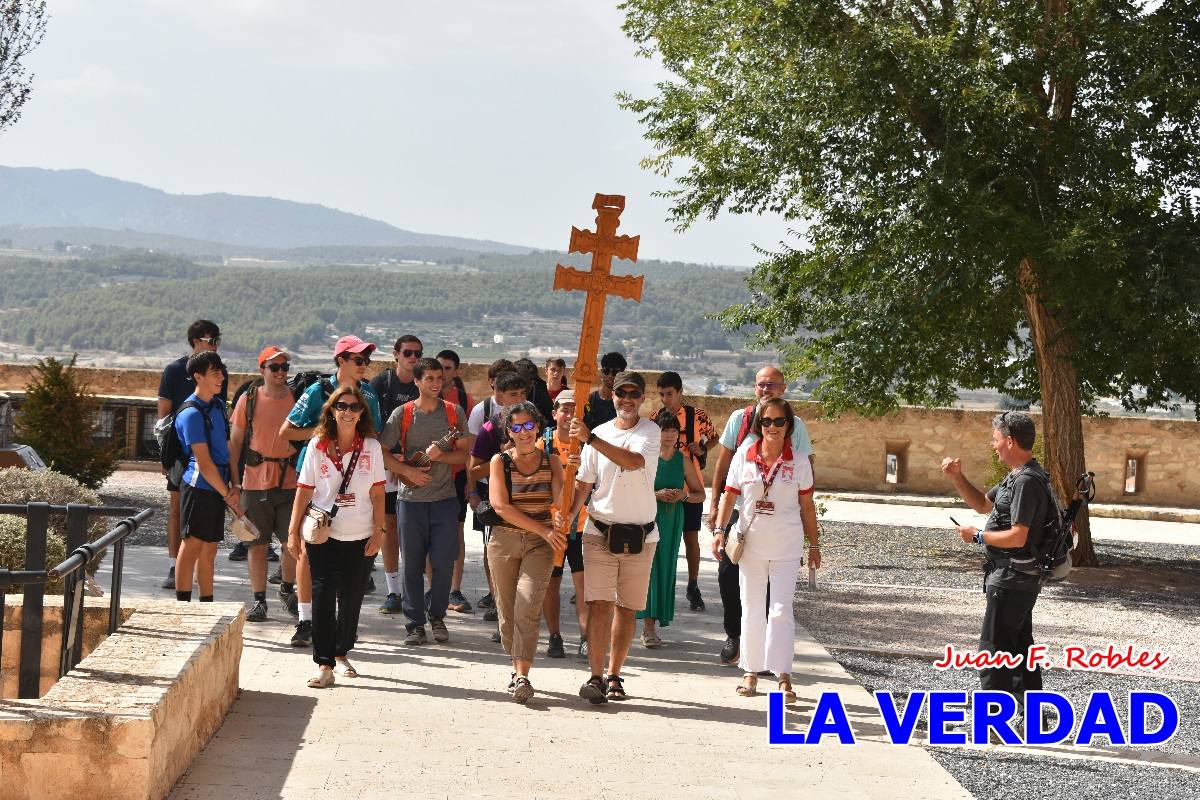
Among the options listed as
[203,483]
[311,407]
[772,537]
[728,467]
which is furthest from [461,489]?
[772,537]

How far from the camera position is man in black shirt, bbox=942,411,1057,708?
7211 millimetres

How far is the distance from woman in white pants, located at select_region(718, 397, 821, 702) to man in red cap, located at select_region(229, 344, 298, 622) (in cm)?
297

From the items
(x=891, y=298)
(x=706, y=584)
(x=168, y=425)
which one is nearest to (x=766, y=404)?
(x=168, y=425)

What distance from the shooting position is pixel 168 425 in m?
9.55

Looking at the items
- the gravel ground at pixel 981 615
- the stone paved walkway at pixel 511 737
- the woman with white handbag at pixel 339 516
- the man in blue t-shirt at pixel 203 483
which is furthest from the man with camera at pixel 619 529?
the man in blue t-shirt at pixel 203 483

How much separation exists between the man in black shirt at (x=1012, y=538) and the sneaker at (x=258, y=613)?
14.4 feet

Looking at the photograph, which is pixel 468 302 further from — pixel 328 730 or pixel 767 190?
pixel 328 730

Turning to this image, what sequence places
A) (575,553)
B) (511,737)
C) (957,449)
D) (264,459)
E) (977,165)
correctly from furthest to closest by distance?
(957,449), (977,165), (264,459), (575,553), (511,737)

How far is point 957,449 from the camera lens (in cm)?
2183

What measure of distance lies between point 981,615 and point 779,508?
14.2 ft

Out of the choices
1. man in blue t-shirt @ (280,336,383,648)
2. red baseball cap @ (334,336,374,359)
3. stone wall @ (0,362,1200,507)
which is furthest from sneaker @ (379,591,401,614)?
stone wall @ (0,362,1200,507)

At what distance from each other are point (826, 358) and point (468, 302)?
95.4 m

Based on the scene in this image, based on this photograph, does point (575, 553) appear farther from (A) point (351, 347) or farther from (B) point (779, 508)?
(A) point (351, 347)

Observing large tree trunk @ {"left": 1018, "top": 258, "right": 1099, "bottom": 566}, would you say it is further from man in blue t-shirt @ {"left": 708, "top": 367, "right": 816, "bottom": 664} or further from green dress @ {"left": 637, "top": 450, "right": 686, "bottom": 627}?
man in blue t-shirt @ {"left": 708, "top": 367, "right": 816, "bottom": 664}
